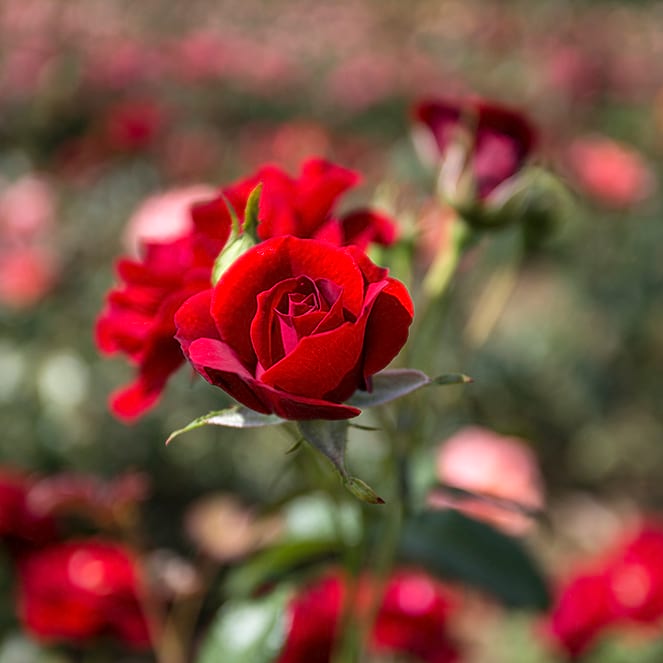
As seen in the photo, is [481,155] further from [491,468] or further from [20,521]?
[491,468]

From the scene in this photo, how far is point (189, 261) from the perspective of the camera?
41 cm

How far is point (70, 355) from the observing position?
1489mm

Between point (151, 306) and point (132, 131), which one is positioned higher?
point (151, 306)

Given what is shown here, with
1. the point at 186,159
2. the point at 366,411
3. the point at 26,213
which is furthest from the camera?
the point at 186,159

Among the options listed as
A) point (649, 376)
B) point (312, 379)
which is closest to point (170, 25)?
point (649, 376)

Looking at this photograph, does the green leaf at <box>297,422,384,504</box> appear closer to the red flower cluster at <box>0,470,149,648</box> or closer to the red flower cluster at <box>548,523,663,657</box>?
the red flower cluster at <box>0,470,149,648</box>

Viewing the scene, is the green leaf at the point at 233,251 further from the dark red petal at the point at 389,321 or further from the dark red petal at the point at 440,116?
the dark red petal at the point at 440,116

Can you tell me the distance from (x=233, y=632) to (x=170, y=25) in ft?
15.5

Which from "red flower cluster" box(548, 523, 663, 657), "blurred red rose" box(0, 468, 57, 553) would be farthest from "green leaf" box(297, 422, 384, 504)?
"red flower cluster" box(548, 523, 663, 657)

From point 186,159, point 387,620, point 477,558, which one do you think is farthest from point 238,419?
point 186,159

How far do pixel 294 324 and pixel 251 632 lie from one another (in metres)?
0.26

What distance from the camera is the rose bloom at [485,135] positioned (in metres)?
0.52

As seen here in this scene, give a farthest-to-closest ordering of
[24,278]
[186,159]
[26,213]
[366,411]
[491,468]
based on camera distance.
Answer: [186,159], [26,213], [24,278], [491,468], [366,411]

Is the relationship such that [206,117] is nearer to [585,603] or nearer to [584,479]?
[584,479]
